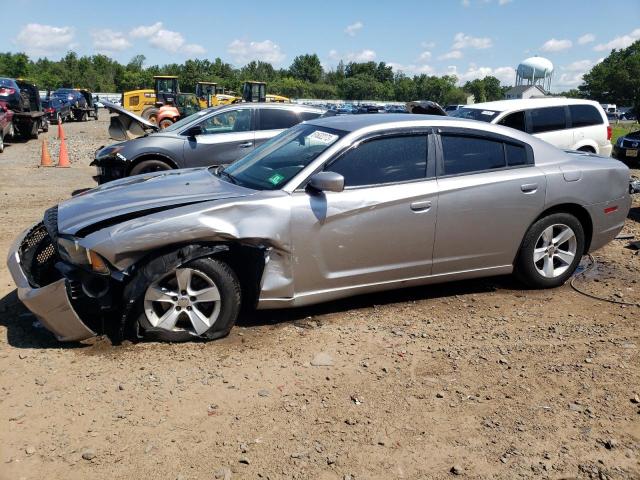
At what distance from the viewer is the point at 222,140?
939 cm

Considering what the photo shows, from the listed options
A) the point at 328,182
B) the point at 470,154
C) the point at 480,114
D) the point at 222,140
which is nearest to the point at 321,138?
the point at 328,182

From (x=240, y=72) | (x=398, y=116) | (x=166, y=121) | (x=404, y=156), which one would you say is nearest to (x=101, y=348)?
(x=404, y=156)

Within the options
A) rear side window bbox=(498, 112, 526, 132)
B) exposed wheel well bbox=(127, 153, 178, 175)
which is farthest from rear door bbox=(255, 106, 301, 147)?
rear side window bbox=(498, 112, 526, 132)

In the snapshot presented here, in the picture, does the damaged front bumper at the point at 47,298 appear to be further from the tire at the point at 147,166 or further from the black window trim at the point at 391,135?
the tire at the point at 147,166

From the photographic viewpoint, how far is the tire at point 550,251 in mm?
5184

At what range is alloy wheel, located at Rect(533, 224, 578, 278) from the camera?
5.27m

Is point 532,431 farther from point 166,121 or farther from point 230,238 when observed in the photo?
point 166,121

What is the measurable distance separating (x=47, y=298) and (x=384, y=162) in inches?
107

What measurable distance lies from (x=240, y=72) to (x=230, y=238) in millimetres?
112736

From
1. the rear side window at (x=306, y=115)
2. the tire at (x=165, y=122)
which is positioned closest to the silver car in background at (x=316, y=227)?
the rear side window at (x=306, y=115)

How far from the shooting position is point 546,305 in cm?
507

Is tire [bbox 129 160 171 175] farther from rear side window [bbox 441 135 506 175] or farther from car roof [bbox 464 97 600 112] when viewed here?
car roof [bbox 464 97 600 112]

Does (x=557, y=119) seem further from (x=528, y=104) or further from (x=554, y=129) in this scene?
(x=528, y=104)

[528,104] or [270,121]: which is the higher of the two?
[528,104]
